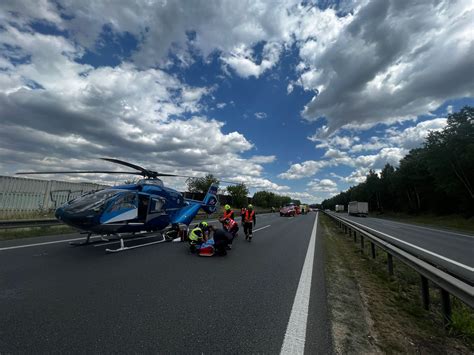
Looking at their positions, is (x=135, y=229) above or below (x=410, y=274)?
above

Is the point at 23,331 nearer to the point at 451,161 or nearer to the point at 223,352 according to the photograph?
the point at 223,352

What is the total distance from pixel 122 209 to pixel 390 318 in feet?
26.0

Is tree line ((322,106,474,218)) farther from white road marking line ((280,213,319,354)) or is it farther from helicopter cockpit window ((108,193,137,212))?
helicopter cockpit window ((108,193,137,212))

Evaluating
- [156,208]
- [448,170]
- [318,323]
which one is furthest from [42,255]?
[448,170]

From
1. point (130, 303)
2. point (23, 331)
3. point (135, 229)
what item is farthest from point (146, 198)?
point (23, 331)

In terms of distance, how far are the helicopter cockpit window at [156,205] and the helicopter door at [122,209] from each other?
0.85 metres

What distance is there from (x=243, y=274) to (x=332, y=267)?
2692 millimetres

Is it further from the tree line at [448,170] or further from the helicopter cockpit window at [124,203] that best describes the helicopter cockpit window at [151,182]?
the tree line at [448,170]

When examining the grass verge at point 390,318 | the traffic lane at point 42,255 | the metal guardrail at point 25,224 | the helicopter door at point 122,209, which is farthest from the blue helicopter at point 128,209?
the grass verge at point 390,318

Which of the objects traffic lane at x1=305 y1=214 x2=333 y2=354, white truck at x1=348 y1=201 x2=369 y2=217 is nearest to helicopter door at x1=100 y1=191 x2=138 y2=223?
traffic lane at x1=305 y1=214 x2=333 y2=354

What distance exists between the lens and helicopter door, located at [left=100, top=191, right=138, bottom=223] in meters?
8.02

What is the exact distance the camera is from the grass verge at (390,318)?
9.54ft

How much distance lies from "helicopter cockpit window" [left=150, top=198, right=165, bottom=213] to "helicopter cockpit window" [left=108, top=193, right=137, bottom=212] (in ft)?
3.01

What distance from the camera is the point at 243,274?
5770 millimetres
